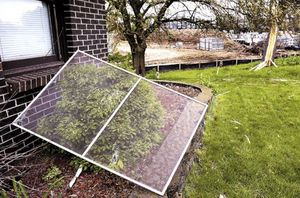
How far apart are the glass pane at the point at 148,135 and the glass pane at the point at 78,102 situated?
0.14m

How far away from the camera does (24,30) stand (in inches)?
126

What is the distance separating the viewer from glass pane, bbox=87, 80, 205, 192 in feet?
8.29

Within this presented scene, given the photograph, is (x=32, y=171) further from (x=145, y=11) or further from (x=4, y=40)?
(x=145, y=11)

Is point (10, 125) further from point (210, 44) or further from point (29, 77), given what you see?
point (210, 44)

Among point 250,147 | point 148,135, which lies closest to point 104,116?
point 148,135

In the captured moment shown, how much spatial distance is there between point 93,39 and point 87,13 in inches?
16.3

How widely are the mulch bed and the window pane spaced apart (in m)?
1.20

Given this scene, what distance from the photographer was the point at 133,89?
10.7ft

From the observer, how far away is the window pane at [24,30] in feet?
9.75

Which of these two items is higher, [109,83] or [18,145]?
[109,83]

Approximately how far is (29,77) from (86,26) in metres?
1.37

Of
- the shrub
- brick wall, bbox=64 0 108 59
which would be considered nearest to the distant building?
brick wall, bbox=64 0 108 59

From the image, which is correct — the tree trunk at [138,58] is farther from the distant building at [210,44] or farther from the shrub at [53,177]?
the distant building at [210,44]

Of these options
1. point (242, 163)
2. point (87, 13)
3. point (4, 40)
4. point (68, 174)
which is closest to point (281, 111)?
point (242, 163)
